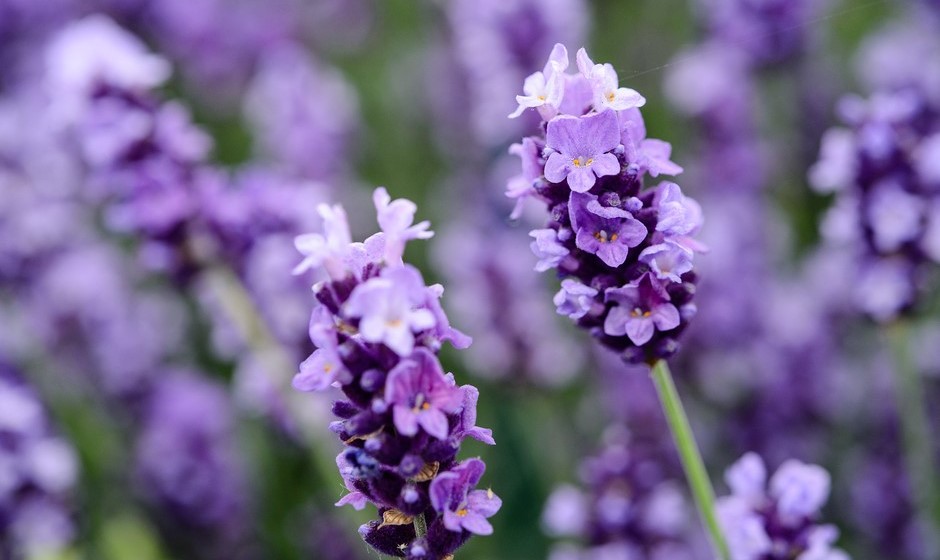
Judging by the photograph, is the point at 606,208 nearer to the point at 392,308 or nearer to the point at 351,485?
the point at 392,308

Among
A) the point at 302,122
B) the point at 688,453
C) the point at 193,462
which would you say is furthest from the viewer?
the point at 302,122

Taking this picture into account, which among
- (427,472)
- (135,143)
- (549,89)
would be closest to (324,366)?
(427,472)

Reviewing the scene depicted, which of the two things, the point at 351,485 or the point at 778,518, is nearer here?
the point at 351,485

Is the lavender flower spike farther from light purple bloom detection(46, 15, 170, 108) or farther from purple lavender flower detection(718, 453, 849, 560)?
light purple bloom detection(46, 15, 170, 108)

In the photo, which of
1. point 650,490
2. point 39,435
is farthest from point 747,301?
point 39,435

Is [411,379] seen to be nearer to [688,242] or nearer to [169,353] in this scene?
[688,242]

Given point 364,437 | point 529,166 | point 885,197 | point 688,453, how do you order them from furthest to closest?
point 885,197
point 688,453
point 529,166
point 364,437
